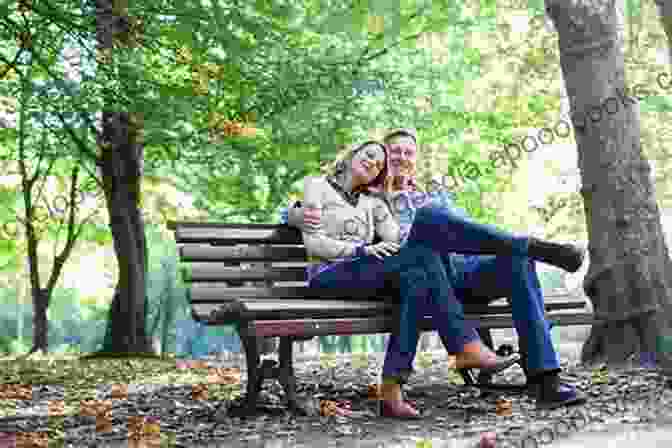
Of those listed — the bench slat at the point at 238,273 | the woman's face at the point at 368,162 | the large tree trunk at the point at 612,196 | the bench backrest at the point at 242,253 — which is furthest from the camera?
the large tree trunk at the point at 612,196

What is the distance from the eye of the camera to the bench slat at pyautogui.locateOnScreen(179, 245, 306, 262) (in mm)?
5356

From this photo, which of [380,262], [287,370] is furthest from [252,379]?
[380,262]

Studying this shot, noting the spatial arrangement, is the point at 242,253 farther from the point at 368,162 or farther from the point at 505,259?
the point at 505,259

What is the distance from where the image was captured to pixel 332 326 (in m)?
4.58

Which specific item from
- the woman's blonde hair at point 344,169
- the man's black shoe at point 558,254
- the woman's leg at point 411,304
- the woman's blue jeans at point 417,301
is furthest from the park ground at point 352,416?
the woman's blonde hair at point 344,169

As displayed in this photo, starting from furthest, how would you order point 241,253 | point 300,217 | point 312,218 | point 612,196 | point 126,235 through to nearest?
point 126,235
point 612,196
point 300,217
point 241,253
point 312,218

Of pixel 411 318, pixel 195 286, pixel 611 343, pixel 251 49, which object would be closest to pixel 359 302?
pixel 411 318

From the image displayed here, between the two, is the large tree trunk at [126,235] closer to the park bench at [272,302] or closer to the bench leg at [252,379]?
the park bench at [272,302]

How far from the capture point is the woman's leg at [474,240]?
4.46 m

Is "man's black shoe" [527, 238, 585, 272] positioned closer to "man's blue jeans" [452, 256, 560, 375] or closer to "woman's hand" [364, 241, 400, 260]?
"man's blue jeans" [452, 256, 560, 375]

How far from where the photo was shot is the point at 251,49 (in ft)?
28.2

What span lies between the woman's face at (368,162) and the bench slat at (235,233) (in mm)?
676

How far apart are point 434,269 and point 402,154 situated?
3.79ft

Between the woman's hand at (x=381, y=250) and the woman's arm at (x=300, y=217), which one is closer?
the woman's hand at (x=381, y=250)
